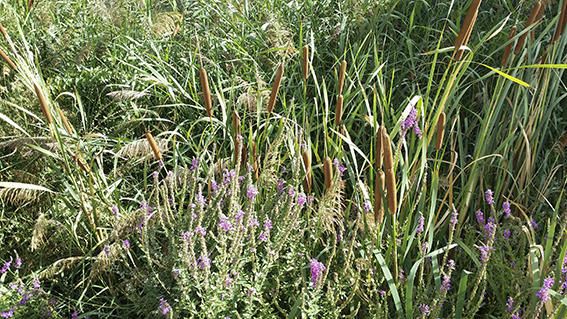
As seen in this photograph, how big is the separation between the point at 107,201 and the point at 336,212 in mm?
749

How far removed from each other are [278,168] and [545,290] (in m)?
0.90

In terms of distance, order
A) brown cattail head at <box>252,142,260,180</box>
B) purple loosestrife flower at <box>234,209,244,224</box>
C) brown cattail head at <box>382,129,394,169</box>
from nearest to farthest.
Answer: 1. brown cattail head at <box>382,129,394,169</box>
2. purple loosestrife flower at <box>234,209,244,224</box>
3. brown cattail head at <box>252,142,260,180</box>

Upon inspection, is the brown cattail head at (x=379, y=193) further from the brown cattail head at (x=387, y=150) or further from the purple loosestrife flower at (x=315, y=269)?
the purple loosestrife flower at (x=315, y=269)

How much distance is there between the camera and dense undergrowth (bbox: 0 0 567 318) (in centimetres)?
179

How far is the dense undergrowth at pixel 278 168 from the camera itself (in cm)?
179

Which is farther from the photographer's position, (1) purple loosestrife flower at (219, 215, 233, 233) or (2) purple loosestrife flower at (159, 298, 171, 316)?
(1) purple loosestrife flower at (219, 215, 233, 233)

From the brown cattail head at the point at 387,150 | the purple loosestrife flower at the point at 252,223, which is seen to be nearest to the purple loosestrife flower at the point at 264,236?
the purple loosestrife flower at the point at 252,223

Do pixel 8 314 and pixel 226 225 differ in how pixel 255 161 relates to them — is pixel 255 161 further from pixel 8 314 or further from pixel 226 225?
pixel 8 314

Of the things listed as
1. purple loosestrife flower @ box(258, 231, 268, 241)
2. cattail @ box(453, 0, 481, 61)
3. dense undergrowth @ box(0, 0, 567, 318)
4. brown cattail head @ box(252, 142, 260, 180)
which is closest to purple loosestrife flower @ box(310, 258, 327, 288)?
dense undergrowth @ box(0, 0, 567, 318)

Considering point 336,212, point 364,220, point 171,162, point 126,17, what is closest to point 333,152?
point 336,212

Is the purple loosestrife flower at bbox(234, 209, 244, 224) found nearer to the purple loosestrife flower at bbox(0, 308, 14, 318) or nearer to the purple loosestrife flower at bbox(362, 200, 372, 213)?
the purple loosestrife flower at bbox(362, 200, 372, 213)

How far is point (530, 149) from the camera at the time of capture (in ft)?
7.41

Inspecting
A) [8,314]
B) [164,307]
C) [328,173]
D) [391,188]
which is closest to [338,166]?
[328,173]

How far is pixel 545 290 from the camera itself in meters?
1.58
